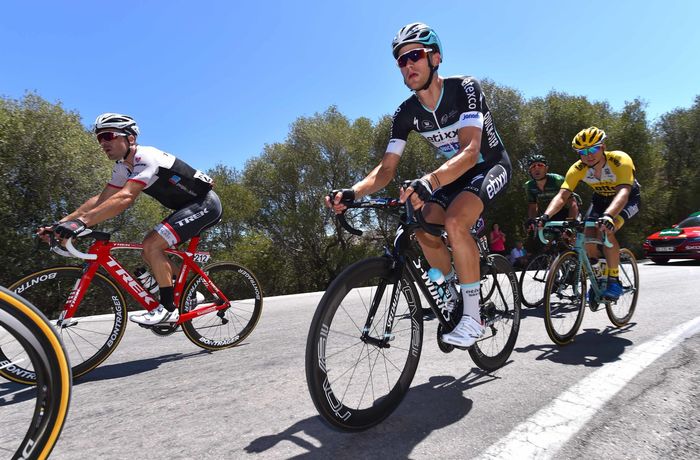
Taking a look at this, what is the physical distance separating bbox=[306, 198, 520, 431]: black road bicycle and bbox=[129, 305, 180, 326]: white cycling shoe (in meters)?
1.63

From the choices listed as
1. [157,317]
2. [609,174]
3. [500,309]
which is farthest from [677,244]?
[157,317]

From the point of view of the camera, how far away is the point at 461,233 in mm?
2656

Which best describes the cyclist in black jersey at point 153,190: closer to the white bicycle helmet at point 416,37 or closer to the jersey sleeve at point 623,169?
the white bicycle helmet at point 416,37

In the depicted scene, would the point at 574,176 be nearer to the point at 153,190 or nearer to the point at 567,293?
the point at 567,293

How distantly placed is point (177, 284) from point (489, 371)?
2.90m

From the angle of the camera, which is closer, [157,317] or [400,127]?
[400,127]

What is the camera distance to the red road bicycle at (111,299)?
332cm

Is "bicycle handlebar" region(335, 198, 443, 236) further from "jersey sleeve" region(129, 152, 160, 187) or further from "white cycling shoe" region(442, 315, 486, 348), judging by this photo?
"jersey sleeve" region(129, 152, 160, 187)

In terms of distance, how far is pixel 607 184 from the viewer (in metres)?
4.92

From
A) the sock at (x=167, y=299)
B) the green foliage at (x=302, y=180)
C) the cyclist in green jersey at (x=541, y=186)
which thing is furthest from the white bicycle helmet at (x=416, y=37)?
the green foliage at (x=302, y=180)

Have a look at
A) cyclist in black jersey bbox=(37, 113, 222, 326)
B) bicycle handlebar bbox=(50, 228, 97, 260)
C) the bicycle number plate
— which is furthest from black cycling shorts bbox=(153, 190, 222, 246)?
bicycle handlebar bbox=(50, 228, 97, 260)

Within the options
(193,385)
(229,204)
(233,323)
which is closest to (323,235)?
(229,204)

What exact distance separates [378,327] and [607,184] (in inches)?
157

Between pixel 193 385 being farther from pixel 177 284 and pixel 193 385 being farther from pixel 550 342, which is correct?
pixel 550 342
